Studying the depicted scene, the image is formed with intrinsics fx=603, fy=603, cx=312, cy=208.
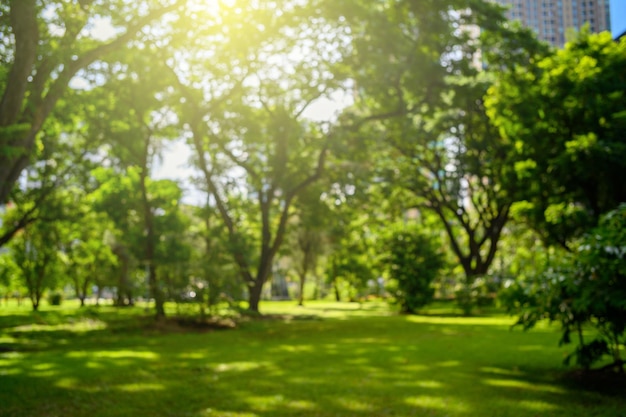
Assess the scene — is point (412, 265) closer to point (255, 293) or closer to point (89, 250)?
point (255, 293)

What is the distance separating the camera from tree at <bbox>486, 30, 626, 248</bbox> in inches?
573

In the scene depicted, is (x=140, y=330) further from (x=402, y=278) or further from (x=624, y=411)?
(x=624, y=411)

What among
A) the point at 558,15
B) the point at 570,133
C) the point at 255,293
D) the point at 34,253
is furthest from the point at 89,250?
the point at 570,133

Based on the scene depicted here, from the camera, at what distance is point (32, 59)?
281 inches

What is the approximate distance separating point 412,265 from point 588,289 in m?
24.2

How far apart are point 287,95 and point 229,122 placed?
9.10 feet

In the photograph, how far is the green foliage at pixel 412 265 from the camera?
3116 cm

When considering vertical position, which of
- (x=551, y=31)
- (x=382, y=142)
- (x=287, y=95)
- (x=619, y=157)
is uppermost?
(x=551, y=31)

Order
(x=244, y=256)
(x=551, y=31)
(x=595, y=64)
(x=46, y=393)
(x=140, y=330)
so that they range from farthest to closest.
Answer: (x=551, y=31), (x=244, y=256), (x=140, y=330), (x=595, y=64), (x=46, y=393)

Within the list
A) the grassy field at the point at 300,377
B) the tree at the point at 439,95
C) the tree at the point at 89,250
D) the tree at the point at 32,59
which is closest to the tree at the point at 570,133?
the tree at the point at 439,95

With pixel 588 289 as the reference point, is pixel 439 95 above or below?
above

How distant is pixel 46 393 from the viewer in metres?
8.64

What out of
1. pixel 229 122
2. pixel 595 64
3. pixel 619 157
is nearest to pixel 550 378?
pixel 619 157

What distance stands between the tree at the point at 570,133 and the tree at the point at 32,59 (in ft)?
33.7
